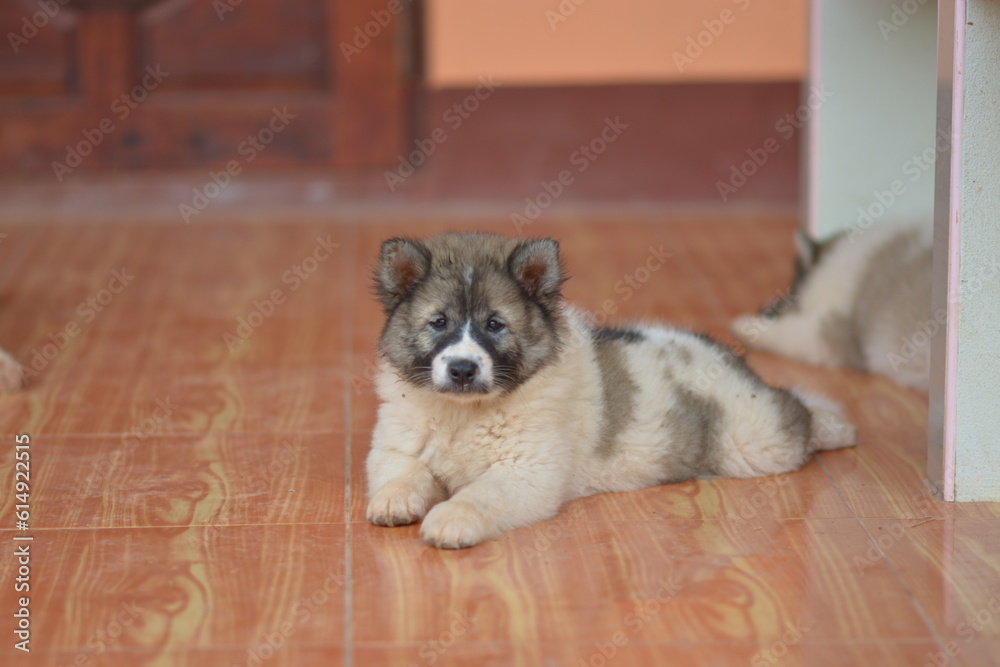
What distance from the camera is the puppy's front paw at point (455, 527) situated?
2.80 meters

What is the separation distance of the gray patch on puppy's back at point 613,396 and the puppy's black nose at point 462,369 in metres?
0.43

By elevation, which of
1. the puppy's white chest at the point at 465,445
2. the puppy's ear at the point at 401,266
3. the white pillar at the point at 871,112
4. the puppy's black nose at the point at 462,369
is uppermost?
the white pillar at the point at 871,112

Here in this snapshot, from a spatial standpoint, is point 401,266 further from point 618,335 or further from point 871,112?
point 871,112

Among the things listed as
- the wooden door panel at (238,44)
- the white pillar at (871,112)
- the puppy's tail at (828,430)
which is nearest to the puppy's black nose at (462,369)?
the puppy's tail at (828,430)

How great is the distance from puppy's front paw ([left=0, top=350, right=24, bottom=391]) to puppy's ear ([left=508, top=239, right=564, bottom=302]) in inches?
74.6

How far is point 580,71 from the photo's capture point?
6410 mm

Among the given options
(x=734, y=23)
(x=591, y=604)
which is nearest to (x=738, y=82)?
(x=734, y=23)

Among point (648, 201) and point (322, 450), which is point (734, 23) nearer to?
point (648, 201)

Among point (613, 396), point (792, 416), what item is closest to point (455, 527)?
point (613, 396)

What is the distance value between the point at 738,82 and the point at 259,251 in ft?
8.23

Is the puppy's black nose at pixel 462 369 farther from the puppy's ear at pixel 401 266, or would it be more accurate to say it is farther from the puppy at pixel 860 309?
the puppy at pixel 860 309

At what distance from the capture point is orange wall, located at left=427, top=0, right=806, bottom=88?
6309 mm

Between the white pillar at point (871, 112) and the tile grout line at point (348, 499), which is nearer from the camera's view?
the tile grout line at point (348, 499)

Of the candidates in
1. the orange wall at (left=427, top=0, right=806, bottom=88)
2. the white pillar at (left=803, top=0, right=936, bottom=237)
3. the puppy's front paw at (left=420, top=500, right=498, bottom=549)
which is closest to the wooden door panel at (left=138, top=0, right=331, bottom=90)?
the orange wall at (left=427, top=0, right=806, bottom=88)
